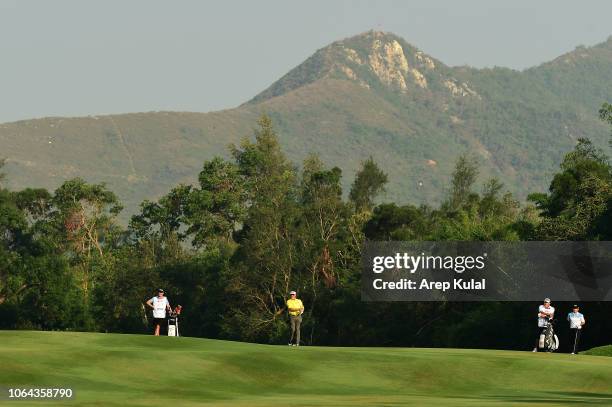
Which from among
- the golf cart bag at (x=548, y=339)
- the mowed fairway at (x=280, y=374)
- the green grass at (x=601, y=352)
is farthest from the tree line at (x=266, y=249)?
the mowed fairway at (x=280, y=374)

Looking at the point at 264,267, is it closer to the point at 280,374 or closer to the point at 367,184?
the point at 367,184

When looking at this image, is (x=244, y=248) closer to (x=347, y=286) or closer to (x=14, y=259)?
(x=347, y=286)

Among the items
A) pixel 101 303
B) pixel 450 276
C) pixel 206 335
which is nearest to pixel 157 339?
pixel 450 276

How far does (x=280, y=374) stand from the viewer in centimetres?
3644

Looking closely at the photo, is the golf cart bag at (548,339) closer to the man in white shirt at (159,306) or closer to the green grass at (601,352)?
the green grass at (601,352)

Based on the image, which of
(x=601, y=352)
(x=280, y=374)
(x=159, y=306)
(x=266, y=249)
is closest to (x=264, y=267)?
(x=266, y=249)

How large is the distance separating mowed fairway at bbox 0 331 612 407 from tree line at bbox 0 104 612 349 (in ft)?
120

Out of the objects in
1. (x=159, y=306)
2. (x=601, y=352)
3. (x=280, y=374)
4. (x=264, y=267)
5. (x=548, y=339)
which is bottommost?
(x=601, y=352)

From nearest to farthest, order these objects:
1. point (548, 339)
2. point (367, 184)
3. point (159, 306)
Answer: point (159, 306)
point (548, 339)
point (367, 184)

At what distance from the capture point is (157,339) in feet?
140

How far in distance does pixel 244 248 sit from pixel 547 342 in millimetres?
74959

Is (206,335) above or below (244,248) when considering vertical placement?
below

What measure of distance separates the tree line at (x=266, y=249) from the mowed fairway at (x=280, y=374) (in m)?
36.5

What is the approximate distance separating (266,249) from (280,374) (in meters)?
85.1
